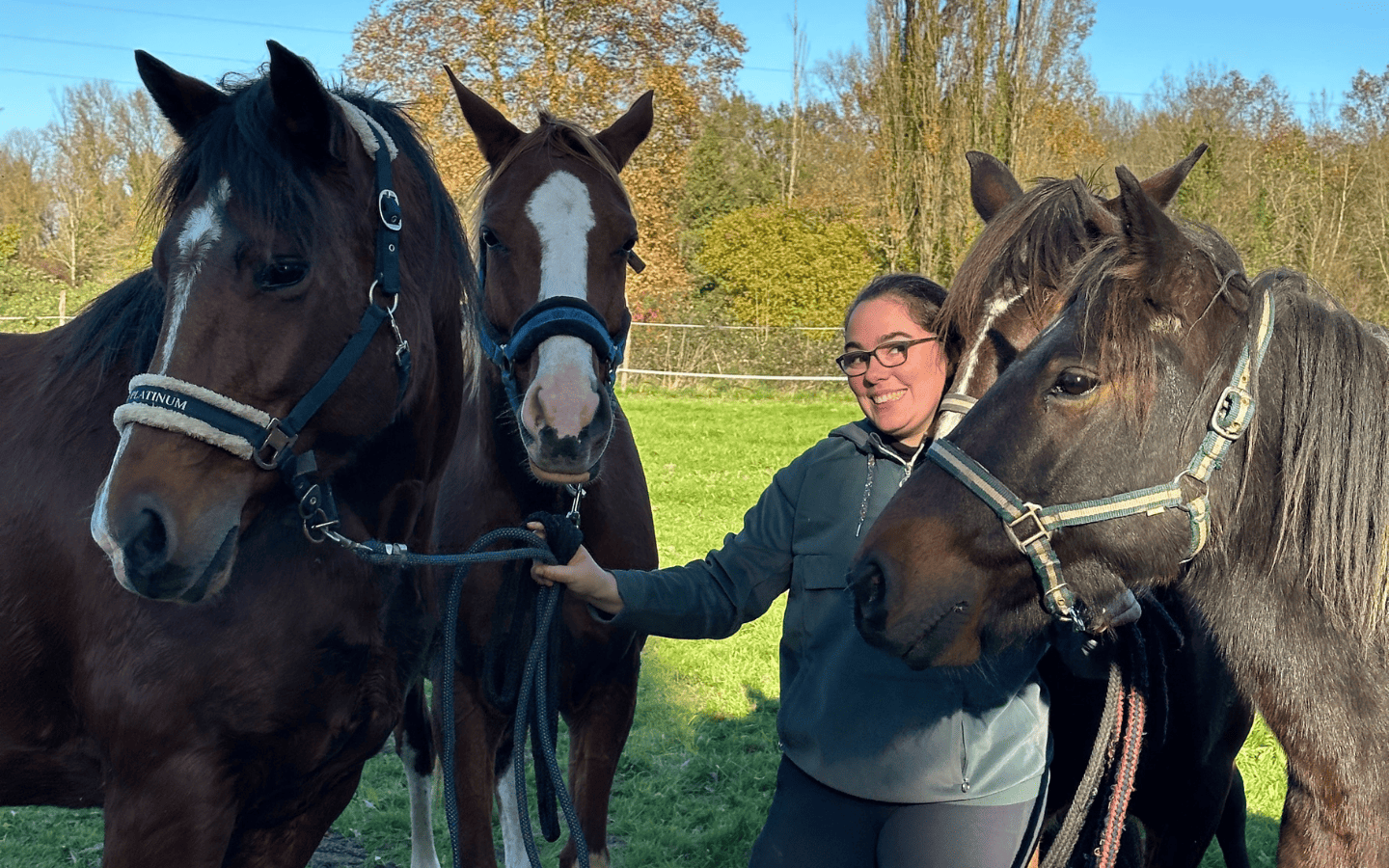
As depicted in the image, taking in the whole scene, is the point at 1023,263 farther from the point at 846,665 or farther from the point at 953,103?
the point at 953,103

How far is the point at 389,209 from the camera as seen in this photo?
1.98 meters

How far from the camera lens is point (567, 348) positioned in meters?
2.17

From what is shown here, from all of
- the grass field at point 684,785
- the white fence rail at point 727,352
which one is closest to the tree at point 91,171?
the white fence rail at point 727,352

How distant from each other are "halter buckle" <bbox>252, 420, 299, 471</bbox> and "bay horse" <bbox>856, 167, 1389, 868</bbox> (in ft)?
3.53

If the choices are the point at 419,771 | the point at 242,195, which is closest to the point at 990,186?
the point at 242,195

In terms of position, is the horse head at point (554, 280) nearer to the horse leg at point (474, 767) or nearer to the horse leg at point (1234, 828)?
the horse leg at point (474, 767)

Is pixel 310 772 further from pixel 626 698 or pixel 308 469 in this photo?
pixel 626 698

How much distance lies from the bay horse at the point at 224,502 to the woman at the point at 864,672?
1.66ft

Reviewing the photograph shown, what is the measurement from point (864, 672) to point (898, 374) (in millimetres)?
657

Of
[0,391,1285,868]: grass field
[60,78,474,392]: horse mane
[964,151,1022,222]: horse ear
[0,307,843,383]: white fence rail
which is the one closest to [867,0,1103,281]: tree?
[0,307,843,383]: white fence rail

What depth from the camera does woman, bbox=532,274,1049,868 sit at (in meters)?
1.97

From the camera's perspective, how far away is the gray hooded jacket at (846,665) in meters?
1.98

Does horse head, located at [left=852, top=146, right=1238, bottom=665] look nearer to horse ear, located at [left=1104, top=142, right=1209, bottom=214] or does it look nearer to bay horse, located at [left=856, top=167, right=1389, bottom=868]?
bay horse, located at [left=856, top=167, right=1389, bottom=868]

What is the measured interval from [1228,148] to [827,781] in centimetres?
2396
